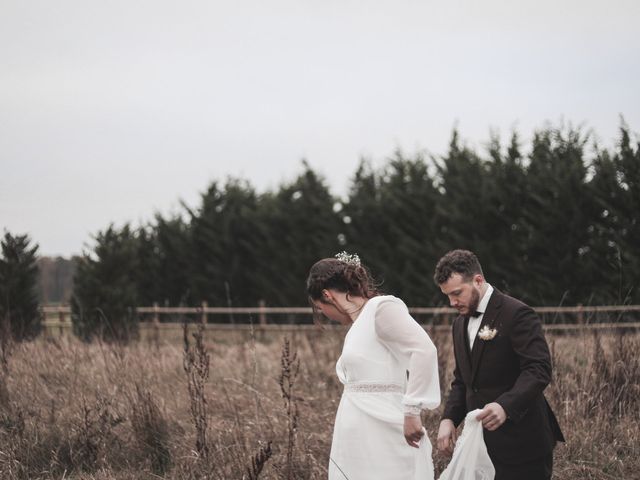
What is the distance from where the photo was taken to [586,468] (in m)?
5.00

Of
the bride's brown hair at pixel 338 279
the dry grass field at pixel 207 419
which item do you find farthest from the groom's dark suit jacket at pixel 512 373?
the dry grass field at pixel 207 419

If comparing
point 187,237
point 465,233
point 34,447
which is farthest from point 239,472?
point 187,237

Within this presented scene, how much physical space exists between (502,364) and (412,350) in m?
0.59

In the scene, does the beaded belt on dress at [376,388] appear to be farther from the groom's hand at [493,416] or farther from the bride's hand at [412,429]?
the groom's hand at [493,416]

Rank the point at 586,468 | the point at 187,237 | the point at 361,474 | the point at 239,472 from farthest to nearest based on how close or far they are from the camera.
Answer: the point at 187,237 < the point at 586,468 < the point at 239,472 < the point at 361,474

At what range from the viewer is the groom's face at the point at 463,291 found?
3.49 meters

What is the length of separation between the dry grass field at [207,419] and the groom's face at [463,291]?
115cm

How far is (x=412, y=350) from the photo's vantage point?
3090 mm

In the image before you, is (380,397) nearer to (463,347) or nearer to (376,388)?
(376,388)

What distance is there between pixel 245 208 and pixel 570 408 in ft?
53.8

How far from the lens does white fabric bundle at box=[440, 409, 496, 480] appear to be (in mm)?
3396

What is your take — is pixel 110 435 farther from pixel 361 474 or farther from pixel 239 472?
pixel 361 474

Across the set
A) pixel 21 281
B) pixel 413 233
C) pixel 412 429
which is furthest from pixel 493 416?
pixel 413 233

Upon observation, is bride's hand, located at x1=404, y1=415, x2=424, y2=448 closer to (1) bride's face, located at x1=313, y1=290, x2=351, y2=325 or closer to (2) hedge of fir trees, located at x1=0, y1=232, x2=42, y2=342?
(1) bride's face, located at x1=313, y1=290, x2=351, y2=325
